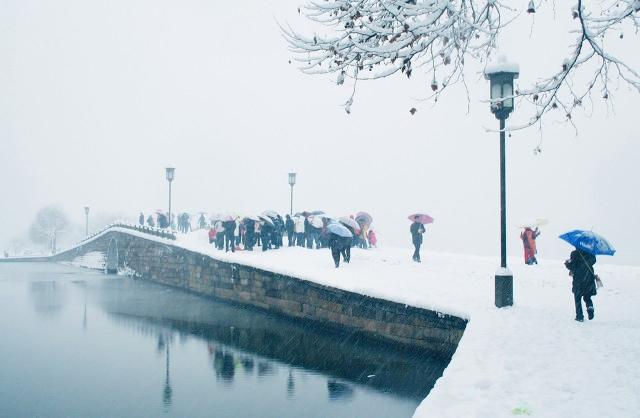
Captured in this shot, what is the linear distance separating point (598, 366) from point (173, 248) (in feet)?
64.0

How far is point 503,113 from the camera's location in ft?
33.9

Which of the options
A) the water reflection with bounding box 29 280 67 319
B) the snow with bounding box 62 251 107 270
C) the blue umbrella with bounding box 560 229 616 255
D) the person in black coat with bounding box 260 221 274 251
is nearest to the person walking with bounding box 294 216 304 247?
the person in black coat with bounding box 260 221 274 251

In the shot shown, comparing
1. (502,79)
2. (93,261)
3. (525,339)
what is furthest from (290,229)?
(93,261)

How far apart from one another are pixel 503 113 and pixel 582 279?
3.17 meters

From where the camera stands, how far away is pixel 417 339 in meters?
10.5

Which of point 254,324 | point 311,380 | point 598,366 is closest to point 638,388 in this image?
point 598,366

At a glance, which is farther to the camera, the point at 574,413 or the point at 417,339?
the point at 417,339

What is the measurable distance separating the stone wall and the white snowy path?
0.82 feet

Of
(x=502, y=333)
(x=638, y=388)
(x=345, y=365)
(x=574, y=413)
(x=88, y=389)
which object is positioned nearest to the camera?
(x=574, y=413)

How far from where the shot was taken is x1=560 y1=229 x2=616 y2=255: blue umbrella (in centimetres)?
916

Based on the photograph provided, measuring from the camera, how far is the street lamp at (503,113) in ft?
32.9

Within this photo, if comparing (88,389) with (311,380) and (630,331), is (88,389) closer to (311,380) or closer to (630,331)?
(311,380)

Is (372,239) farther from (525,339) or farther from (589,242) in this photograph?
(525,339)

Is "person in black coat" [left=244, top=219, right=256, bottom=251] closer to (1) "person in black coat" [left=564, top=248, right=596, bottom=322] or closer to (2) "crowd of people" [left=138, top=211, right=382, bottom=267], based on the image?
(2) "crowd of people" [left=138, top=211, right=382, bottom=267]
